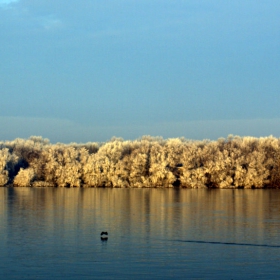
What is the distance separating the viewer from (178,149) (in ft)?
317

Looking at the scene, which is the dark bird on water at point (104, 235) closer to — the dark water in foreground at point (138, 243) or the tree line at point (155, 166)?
the dark water in foreground at point (138, 243)

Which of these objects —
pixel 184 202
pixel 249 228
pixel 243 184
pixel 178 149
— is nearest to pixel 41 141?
pixel 178 149

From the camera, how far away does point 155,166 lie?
92312 millimetres

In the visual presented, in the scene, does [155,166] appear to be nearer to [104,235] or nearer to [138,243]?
[104,235]

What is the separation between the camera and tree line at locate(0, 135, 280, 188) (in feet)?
299

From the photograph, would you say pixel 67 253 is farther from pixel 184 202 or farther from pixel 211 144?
pixel 211 144

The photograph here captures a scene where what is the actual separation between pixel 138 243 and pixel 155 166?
6210 cm

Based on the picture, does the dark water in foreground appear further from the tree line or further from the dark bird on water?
the tree line

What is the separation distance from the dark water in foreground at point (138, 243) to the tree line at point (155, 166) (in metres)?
42.6

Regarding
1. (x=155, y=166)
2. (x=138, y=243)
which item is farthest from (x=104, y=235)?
(x=155, y=166)

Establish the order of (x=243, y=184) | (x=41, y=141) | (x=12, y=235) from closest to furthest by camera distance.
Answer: (x=12, y=235)
(x=243, y=184)
(x=41, y=141)

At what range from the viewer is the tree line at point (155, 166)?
91.2m

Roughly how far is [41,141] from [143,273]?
89842mm

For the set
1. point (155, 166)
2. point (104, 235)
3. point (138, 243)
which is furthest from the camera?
point (155, 166)
